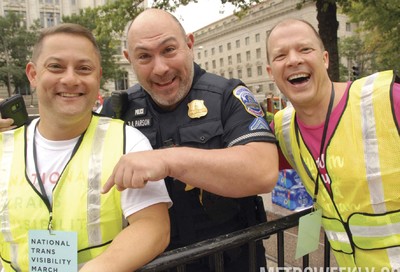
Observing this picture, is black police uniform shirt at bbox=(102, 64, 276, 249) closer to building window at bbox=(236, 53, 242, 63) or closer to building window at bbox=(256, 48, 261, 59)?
building window at bbox=(256, 48, 261, 59)

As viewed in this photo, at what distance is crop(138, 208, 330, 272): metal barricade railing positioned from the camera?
1408 mm

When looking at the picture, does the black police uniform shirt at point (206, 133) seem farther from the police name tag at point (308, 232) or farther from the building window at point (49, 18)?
the building window at point (49, 18)

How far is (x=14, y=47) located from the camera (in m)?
40.2

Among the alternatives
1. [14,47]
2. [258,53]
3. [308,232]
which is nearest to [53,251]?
[308,232]

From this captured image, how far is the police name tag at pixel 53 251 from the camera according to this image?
139cm

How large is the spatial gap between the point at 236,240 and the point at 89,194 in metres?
0.64

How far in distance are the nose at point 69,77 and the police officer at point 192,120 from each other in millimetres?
442

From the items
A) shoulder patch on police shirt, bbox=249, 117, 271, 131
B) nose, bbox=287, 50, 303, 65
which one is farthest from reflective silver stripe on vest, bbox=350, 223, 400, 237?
nose, bbox=287, 50, 303, 65

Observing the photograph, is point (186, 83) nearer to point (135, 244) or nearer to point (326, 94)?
point (326, 94)

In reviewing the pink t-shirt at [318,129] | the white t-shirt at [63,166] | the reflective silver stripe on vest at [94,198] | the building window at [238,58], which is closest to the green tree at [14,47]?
the building window at [238,58]

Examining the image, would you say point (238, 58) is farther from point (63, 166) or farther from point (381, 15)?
point (63, 166)

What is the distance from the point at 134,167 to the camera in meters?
1.37

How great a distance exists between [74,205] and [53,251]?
0.19m

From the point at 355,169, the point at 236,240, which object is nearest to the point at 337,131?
the point at 355,169
